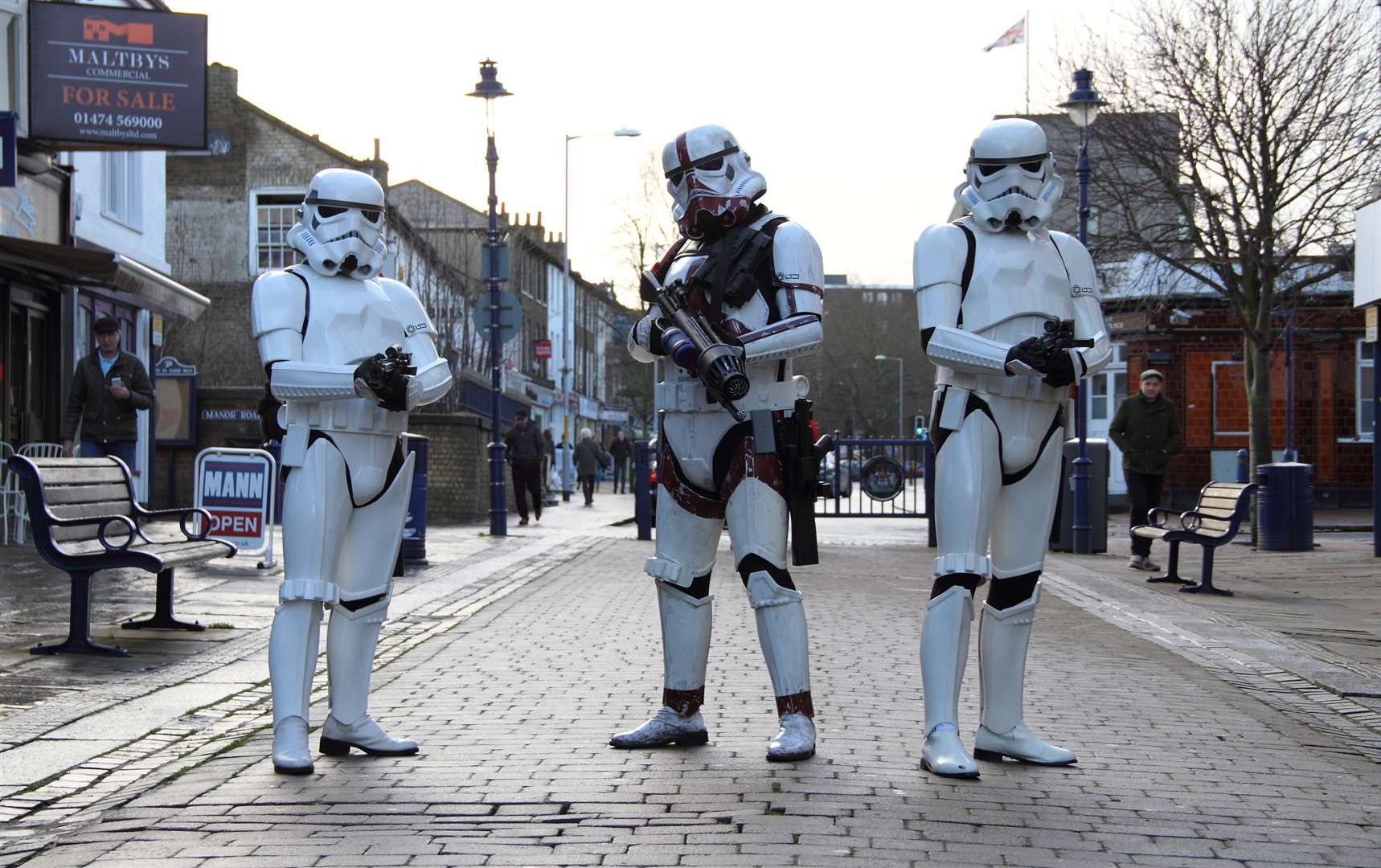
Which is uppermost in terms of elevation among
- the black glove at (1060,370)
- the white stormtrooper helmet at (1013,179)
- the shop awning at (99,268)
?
the shop awning at (99,268)

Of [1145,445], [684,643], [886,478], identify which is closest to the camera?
[684,643]

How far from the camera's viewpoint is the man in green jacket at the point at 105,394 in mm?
14141

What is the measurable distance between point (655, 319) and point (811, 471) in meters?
0.74

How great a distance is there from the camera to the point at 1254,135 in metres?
26.9

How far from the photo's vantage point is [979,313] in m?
5.21

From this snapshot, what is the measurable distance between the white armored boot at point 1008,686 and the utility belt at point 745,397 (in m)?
0.96

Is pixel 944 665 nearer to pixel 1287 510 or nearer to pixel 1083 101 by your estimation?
pixel 1287 510

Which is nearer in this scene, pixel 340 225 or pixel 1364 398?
pixel 340 225

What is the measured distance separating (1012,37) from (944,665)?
3503cm

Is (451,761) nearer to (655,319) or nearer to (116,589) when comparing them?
(655,319)

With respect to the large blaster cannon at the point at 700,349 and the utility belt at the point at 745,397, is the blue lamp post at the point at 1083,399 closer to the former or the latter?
the utility belt at the point at 745,397

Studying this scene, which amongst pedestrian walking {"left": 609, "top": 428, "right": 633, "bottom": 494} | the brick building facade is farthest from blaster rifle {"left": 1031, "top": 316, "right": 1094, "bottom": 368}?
pedestrian walking {"left": 609, "top": 428, "right": 633, "bottom": 494}

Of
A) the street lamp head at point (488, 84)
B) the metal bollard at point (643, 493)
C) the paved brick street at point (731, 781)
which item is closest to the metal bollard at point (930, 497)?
the metal bollard at point (643, 493)

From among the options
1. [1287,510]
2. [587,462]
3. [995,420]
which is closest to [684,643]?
[995,420]
